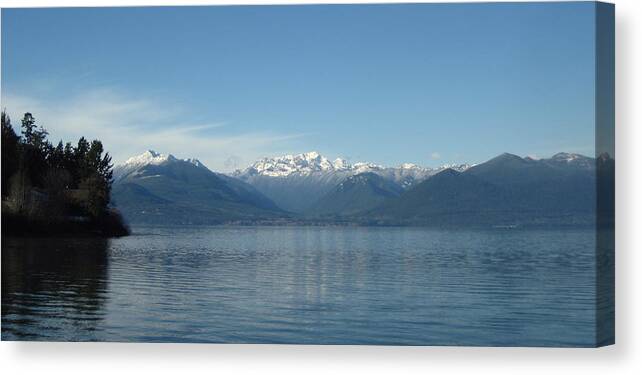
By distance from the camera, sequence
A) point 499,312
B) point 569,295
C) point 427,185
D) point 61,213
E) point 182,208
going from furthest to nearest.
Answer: point 182,208, point 61,213, point 427,185, point 569,295, point 499,312

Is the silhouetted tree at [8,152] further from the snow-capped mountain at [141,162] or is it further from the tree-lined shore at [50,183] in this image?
the snow-capped mountain at [141,162]

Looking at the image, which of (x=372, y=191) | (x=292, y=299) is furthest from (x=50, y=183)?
(x=372, y=191)

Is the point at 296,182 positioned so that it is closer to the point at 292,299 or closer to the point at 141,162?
the point at 141,162

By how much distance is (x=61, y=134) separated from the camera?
16422 millimetres

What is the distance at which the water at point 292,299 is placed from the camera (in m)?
12.6

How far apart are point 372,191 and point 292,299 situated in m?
22.0

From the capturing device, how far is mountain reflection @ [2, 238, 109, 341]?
1276 cm

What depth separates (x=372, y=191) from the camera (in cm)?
3781

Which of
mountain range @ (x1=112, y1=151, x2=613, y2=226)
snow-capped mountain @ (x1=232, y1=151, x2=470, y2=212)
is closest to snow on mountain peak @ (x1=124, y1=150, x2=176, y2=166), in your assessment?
mountain range @ (x1=112, y1=151, x2=613, y2=226)

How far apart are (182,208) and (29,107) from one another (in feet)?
113

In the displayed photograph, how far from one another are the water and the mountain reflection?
0.03 metres

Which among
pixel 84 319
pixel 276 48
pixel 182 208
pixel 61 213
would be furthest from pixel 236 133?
pixel 182 208

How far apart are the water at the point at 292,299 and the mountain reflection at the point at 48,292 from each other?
0.11ft

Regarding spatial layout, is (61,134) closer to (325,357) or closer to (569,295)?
(325,357)
